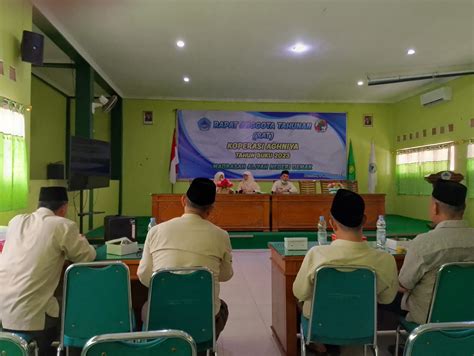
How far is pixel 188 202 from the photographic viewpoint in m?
2.10

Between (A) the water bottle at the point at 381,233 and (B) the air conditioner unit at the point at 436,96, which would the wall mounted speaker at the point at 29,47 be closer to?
(A) the water bottle at the point at 381,233

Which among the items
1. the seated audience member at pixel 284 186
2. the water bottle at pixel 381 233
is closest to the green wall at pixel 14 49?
the water bottle at pixel 381 233

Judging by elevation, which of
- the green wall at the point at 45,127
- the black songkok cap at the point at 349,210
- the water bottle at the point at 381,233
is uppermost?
the green wall at the point at 45,127

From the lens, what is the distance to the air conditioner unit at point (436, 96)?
7.57m

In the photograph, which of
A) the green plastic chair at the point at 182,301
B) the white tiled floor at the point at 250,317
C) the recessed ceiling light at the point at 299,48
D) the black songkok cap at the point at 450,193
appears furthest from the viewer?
the recessed ceiling light at the point at 299,48

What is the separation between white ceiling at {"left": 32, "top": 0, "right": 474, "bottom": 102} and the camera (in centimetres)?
456

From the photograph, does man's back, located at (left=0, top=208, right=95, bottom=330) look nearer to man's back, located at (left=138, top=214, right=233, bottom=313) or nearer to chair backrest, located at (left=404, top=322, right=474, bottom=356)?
man's back, located at (left=138, top=214, right=233, bottom=313)

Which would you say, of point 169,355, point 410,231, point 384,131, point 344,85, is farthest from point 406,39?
point 169,355

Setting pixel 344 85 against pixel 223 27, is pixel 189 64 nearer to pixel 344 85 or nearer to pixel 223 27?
pixel 223 27

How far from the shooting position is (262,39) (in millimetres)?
5559

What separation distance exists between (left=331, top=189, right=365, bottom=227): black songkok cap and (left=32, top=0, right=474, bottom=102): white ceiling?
10.8 feet

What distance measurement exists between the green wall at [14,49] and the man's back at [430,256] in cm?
369

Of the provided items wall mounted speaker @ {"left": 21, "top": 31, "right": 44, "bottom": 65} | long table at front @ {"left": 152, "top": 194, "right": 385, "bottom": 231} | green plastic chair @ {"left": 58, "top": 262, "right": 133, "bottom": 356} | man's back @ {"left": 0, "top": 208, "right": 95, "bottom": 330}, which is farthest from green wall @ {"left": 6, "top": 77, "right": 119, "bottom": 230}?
green plastic chair @ {"left": 58, "top": 262, "right": 133, "bottom": 356}

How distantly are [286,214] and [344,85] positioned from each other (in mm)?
3419
